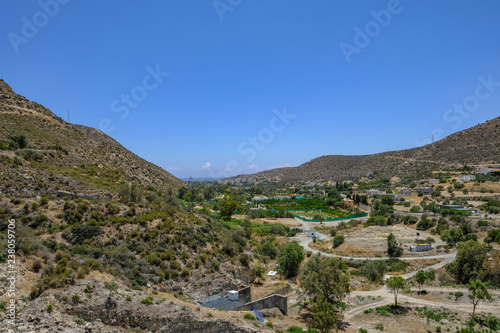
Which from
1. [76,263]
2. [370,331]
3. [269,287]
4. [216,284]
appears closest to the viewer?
[76,263]

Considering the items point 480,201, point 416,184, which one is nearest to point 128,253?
point 480,201

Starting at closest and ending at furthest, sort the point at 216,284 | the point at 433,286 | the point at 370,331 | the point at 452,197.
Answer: the point at 370,331 < the point at 216,284 < the point at 433,286 < the point at 452,197

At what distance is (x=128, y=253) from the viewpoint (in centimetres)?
1823

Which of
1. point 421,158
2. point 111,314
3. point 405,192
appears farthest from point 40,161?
point 421,158

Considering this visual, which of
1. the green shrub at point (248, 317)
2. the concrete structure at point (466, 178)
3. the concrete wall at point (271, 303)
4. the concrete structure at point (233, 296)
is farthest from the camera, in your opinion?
the concrete structure at point (466, 178)

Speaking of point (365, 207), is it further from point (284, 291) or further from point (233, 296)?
point (233, 296)

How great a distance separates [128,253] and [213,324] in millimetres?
7606

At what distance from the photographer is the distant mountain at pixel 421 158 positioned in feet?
290

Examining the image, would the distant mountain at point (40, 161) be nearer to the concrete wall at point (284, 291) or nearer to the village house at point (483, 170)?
the concrete wall at point (284, 291)

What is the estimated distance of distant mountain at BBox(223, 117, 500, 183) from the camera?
3474 inches

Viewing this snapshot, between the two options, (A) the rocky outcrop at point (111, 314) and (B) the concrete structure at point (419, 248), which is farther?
(B) the concrete structure at point (419, 248)

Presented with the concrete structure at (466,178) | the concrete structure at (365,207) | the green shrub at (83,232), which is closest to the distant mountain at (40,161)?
the green shrub at (83,232)

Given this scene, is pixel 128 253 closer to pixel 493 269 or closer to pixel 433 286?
pixel 433 286

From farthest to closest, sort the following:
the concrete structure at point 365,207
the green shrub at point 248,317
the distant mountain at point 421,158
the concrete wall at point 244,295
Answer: the distant mountain at point 421,158, the concrete structure at point 365,207, the concrete wall at point 244,295, the green shrub at point 248,317
